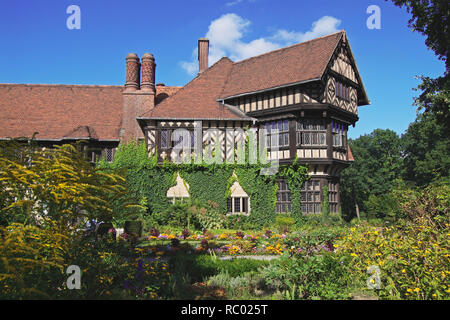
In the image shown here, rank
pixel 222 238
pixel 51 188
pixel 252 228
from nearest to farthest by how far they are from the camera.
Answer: pixel 51 188 < pixel 222 238 < pixel 252 228

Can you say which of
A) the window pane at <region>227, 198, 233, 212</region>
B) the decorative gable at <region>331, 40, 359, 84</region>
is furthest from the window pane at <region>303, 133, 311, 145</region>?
the window pane at <region>227, 198, 233, 212</region>

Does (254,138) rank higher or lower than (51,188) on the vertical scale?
higher

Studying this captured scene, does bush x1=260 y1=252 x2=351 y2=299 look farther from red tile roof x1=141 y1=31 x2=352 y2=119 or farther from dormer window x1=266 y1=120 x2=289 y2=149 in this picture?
red tile roof x1=141 y1=31 x2=352 y2=119

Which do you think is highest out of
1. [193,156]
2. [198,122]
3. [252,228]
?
[198,122]

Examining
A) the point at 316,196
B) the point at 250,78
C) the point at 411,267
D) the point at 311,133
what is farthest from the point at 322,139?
the point at 411,267

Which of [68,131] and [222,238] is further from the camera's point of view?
[68,131]

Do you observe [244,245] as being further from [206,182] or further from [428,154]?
[428,154]

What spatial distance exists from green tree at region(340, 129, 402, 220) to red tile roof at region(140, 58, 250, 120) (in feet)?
96.5

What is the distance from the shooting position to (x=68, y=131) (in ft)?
81.7

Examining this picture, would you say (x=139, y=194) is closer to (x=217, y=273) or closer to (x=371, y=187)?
(x=217, y=273)

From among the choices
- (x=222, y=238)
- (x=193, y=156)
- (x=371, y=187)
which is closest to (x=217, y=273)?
(x=222, y=238)

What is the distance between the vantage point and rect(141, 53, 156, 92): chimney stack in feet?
81.9

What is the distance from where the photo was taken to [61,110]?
26734mm
